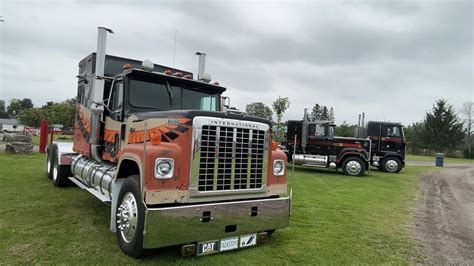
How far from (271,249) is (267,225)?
0.37 meters

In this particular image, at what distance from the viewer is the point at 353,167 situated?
16609mm

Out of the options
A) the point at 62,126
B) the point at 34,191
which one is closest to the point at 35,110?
the point at 62,126

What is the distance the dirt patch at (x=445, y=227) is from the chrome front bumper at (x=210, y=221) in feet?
7.61

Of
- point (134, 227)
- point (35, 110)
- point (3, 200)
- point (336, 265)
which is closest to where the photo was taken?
point (134, 227)

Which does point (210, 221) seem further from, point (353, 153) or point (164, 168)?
point (353, 153)

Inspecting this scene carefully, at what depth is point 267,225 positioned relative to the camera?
4871 mm

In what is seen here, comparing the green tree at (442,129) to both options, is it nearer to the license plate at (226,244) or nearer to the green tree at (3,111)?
the license plate at (226,244)

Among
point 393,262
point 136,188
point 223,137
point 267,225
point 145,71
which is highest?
point 145,71

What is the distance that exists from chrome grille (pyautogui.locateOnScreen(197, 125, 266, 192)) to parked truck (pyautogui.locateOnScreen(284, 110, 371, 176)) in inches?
470

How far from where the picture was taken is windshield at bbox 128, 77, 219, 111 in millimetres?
5664

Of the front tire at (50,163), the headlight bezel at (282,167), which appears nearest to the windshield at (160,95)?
the headlight bezel at (282,167)

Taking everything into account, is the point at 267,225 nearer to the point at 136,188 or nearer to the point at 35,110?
the point at 136,188

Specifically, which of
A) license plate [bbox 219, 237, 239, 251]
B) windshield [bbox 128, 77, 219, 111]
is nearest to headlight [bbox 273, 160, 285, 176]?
license plate [bbox 219, 237, 239, 251]

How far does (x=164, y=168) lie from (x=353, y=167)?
14.0 m
